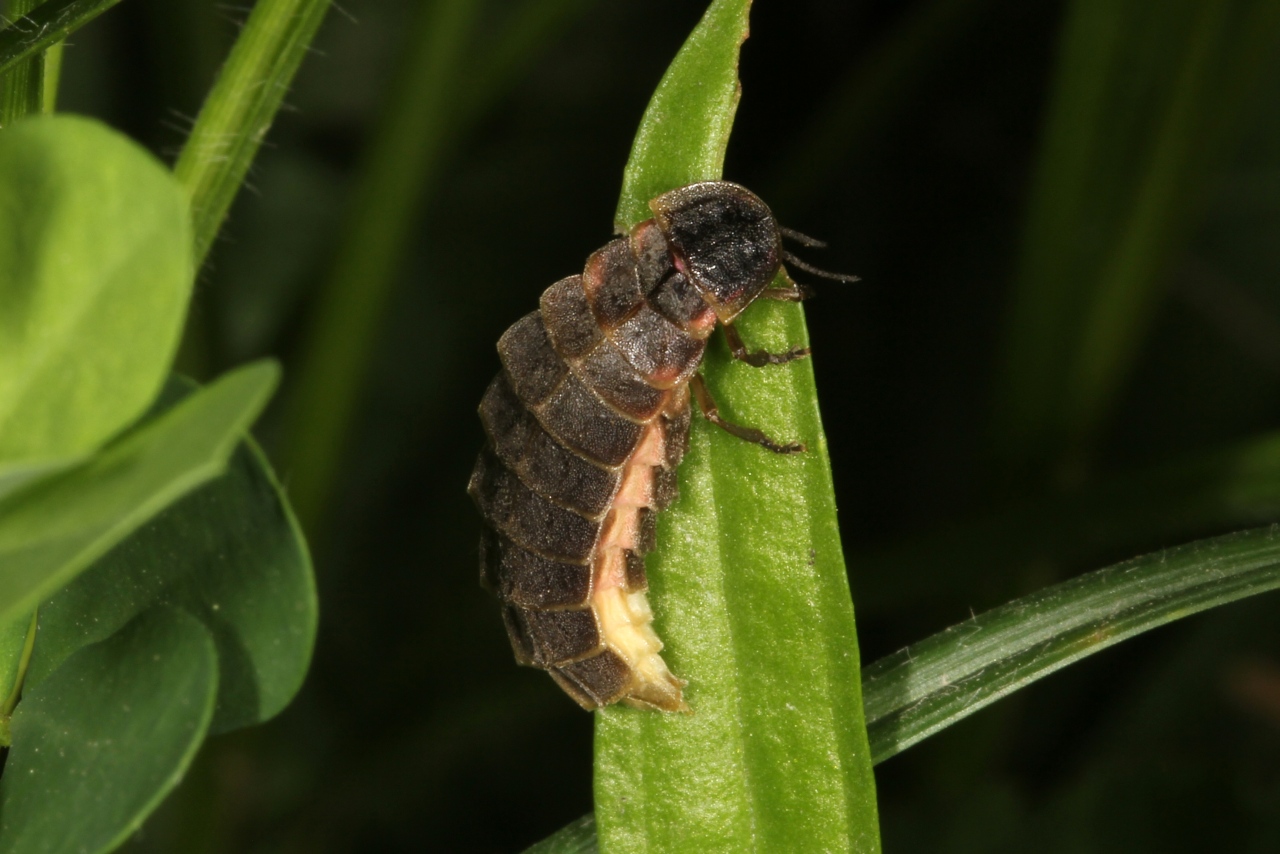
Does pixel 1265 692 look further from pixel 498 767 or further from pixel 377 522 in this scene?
pixel 377 522

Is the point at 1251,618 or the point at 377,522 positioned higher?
the point at 1251,618

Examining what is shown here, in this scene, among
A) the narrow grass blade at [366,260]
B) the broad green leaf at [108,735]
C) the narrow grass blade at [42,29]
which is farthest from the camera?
the narrow grass blade at [366,260]

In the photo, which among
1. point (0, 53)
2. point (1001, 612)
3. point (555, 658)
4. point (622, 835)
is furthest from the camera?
point (555, 658)

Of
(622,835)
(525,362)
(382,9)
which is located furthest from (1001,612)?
(382,9)

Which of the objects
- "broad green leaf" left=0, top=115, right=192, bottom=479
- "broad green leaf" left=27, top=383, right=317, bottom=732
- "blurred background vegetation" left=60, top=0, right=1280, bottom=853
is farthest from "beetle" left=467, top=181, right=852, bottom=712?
"blurred background vegetation" left=60, top=0, right=1280, bottom=853

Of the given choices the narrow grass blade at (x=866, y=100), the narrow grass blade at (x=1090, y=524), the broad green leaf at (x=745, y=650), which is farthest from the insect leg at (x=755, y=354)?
the narrow grass blade at (x=866, y=100)

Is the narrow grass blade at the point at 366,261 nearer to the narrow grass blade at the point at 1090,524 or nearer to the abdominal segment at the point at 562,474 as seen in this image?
the abdominal segment at the point at 562,474

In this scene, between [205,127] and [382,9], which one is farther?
[382,9]

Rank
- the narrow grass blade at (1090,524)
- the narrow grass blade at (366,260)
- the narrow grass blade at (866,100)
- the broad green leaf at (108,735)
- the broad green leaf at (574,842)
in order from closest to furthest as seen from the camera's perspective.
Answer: the broad green leaf at (108,735) < the broad green leaf at (574,842) < the narrow grass blade at (1090,524) < the narrow grass blade at (366,260) < the narrow grass blade at (866,100)
